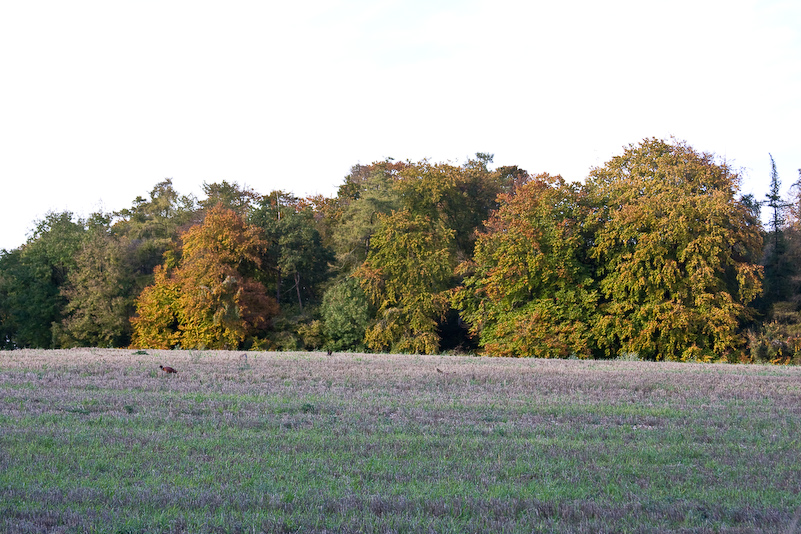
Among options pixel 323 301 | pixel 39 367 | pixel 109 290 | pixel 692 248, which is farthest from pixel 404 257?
pixel 39 367

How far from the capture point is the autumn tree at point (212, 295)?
46.7m

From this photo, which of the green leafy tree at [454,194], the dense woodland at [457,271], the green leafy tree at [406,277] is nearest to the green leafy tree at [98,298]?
the dense woodland at [457,271]

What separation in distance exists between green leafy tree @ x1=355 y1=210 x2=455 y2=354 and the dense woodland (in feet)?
0.50

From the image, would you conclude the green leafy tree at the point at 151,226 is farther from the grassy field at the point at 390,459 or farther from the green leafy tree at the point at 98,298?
the grassy field at the point at 390,459

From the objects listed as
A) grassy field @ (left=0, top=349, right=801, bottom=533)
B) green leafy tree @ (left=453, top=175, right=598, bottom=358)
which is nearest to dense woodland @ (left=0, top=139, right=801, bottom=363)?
green leafy tree @ (left=453, top=175, right=598, bottom=358)

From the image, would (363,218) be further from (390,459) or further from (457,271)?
(390,459)

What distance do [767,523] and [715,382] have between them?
537 inches

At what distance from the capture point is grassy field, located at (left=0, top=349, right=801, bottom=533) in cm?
588

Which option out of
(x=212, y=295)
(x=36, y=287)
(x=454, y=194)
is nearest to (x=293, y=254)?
(x=212, y=295)

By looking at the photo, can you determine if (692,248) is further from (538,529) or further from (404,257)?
(538,529)

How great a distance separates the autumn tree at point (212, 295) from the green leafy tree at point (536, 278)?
14449mm

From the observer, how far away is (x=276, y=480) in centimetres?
709

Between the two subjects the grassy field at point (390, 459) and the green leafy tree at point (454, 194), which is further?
the green leafy tree at point (454, 194)

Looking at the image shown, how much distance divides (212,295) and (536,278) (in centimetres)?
2154
